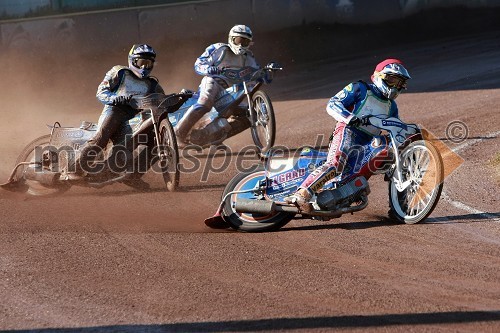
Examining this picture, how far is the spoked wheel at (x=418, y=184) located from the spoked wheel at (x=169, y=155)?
3364 millimetres

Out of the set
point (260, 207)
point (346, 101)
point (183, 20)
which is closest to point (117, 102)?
point (260, 207)

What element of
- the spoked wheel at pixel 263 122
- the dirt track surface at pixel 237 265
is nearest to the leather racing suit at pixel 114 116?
the dirt track surface at pixel 237 265

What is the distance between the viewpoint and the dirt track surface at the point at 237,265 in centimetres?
689

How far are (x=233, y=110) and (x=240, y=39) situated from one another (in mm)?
1166

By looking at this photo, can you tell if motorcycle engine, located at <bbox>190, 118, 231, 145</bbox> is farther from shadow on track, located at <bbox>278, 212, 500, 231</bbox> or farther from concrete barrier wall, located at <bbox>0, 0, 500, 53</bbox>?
concrete barrier wall, located at <bbox>0, 0, 500, 53</bbox>

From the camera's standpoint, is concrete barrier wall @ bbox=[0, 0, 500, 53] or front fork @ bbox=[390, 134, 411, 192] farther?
concrete barrier wall @ bbox=[0, 0, 500, 53]

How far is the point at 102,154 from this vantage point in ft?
41.2

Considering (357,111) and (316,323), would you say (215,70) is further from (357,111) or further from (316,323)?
(316,323)

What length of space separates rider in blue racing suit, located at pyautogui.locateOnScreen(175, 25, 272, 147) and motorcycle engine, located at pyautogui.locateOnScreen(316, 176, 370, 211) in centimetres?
508

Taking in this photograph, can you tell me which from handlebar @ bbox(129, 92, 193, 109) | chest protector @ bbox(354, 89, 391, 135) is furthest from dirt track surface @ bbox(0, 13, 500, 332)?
handlebar @ bbox(129, 92, 193, 109)

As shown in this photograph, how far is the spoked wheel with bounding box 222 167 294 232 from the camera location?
989cm

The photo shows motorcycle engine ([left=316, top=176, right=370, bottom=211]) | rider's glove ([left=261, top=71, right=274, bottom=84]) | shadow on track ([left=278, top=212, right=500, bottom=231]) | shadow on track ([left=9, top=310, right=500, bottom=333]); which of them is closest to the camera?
shadow on track ([left=9, top=310, right=500, bottom=333])

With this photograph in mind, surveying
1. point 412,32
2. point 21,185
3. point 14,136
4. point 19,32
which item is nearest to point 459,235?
point 21,185

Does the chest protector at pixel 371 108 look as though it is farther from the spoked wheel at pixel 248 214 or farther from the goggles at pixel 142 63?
the goggles at pixel 142 63
